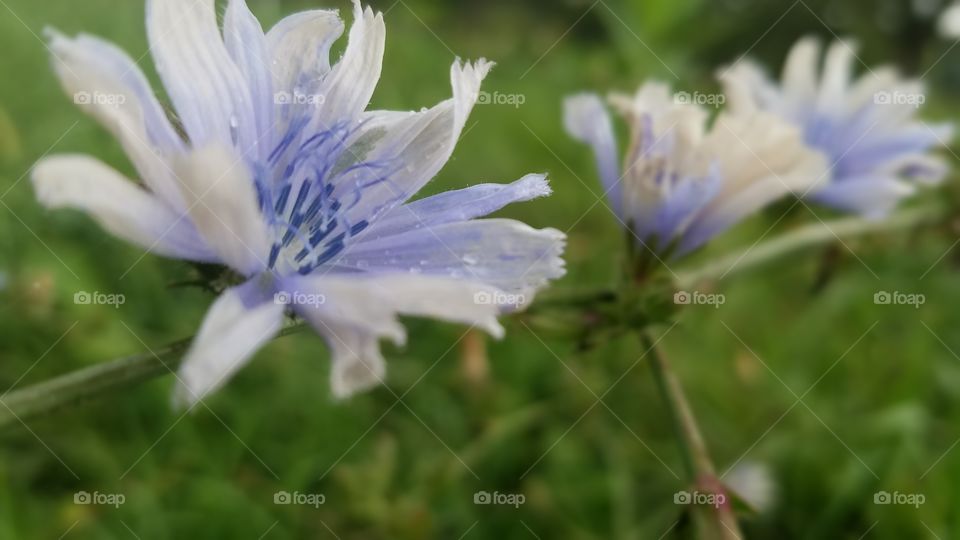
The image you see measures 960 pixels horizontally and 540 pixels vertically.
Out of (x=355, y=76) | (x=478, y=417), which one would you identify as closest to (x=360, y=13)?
(x=355, y=76)

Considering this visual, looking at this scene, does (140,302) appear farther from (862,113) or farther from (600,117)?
(862,113)

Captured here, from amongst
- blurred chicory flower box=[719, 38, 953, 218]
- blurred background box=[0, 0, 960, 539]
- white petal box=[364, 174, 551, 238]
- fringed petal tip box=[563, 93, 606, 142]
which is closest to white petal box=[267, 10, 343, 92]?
white petal box=[364, 174, 551, 238]

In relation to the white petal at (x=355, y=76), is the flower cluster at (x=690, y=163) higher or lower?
higher

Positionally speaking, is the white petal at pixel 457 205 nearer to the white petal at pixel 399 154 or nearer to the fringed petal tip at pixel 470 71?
the white petal at pixel 399 154

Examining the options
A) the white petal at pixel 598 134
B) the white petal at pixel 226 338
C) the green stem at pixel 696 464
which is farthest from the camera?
the white petal at pixel 598 134

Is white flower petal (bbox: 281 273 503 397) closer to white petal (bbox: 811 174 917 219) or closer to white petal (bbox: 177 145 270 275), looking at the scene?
white petal (bbox: 177 145 270 275)

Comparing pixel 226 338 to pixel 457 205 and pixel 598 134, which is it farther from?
pixel 598 134

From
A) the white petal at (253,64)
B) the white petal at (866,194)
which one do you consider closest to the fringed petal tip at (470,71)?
the white petal at (253,64)
